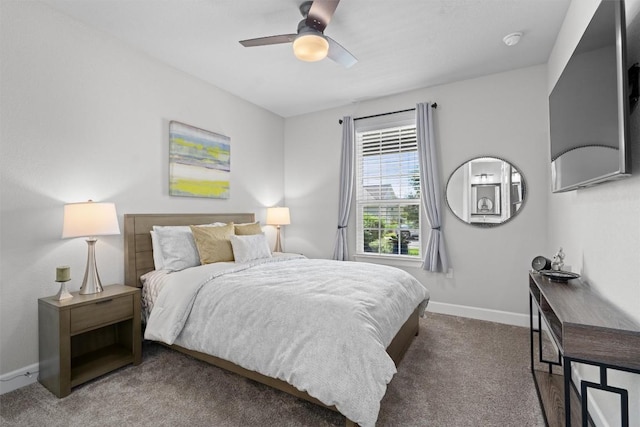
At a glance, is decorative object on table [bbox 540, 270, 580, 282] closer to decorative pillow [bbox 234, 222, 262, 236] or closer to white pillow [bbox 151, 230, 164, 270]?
decorative pillow [bbox 234, 222, 262, 236]

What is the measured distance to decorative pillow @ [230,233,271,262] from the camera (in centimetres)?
308

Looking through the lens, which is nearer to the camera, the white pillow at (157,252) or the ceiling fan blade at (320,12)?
the ceiling fan blade at (320,12)

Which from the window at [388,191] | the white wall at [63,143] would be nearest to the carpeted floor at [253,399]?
the white wall at [63,143]

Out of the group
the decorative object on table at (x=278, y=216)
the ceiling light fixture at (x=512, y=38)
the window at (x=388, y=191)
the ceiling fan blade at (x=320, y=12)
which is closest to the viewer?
the ceiling fan blade at (x=320, y=12)

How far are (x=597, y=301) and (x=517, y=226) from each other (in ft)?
6.53

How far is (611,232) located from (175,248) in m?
3.17

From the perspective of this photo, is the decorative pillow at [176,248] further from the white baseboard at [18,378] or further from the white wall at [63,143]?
the white baseboard at [18,378]

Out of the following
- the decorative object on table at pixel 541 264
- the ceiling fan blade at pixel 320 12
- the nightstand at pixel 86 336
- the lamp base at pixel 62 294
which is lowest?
the nightstand at pixel 86 336

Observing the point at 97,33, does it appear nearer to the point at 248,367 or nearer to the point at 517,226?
the point at 248,367

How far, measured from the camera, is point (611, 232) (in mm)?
1585

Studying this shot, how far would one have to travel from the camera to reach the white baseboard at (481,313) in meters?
Result: 3.29

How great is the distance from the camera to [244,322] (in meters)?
2.01

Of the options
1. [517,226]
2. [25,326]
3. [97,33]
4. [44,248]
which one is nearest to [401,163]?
[517,226]

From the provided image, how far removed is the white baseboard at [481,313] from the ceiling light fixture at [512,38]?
108 inches
